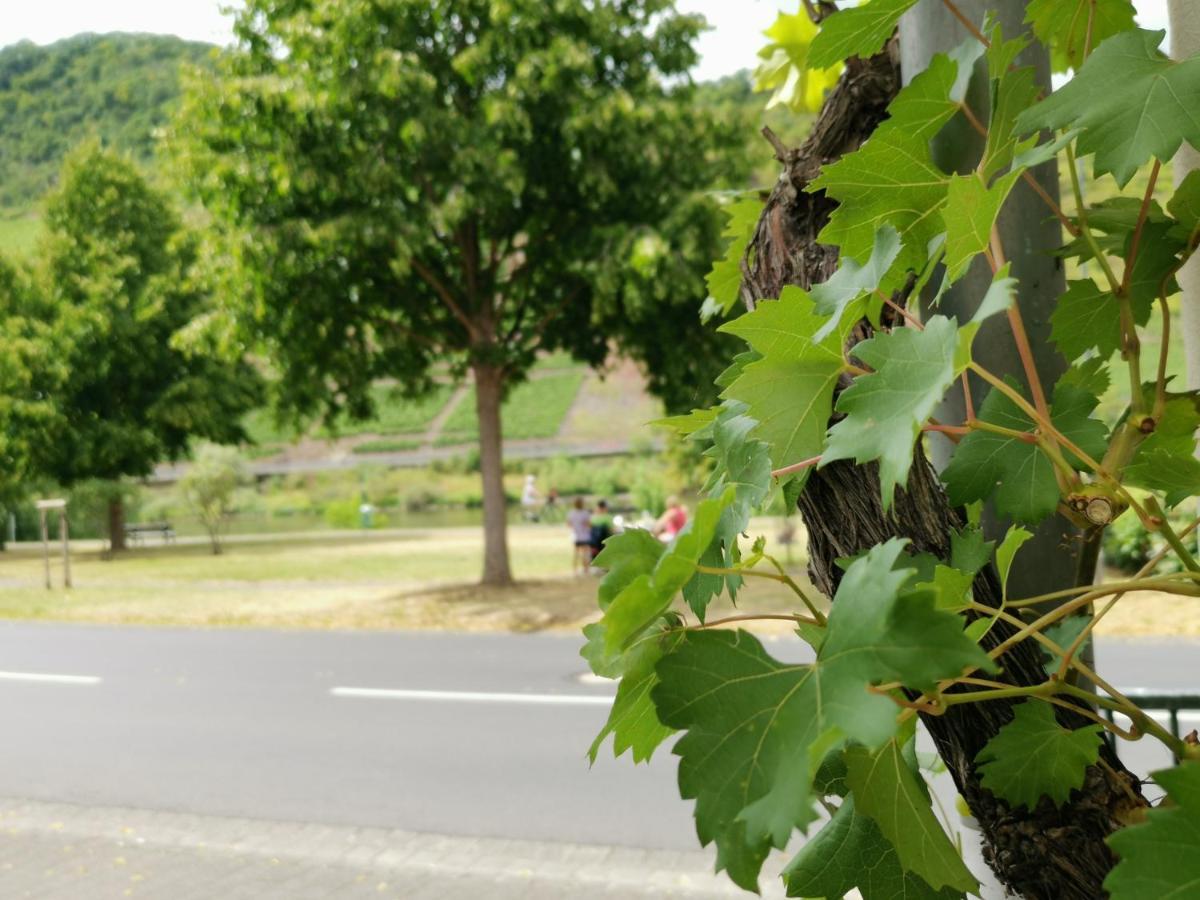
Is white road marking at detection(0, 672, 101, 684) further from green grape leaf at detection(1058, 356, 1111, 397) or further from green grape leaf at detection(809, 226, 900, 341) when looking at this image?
green grape leaf at detection(809, 226, 900, 341)

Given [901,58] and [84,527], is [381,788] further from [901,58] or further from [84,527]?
[84,527]

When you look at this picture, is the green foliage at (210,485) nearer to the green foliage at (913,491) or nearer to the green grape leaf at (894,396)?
the green foliage at (913,491)

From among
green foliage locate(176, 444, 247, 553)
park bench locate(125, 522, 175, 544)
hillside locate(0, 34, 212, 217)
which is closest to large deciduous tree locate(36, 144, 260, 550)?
green foliage locate(176, 444, 247, 553)

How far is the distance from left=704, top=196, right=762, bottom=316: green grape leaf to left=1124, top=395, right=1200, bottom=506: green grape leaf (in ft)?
1.12

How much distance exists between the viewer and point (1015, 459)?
0.66m

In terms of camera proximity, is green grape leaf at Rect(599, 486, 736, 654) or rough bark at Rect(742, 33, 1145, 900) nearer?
green grape leaf at Rect(599, 486, 736, 654)

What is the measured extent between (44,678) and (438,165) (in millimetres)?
6366

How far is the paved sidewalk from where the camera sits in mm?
4676

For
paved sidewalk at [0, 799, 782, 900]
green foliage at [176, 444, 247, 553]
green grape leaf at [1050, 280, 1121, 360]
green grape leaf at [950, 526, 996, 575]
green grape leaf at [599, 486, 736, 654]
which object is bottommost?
paved sidewalk at [0, 799, 782, 900]

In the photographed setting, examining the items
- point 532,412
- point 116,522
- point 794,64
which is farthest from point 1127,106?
point 532,412

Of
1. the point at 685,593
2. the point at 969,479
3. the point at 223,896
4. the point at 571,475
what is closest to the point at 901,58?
the point at 969,479

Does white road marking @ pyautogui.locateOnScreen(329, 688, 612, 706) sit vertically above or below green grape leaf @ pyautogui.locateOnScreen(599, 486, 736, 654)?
below

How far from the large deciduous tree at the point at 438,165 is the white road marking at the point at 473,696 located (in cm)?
493

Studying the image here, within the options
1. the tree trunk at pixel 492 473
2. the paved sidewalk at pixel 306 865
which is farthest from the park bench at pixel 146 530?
the paved sidewalk at pixel 306 865
